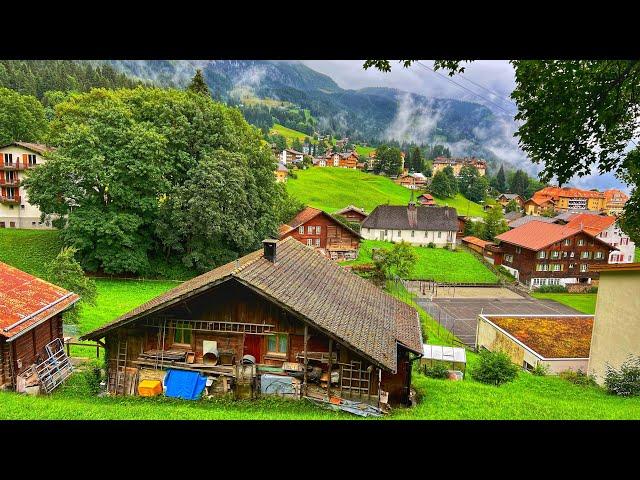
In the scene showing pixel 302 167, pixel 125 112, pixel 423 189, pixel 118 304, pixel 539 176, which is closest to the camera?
pixel 539 176

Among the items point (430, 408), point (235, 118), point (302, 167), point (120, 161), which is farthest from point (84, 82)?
point (430, 408)

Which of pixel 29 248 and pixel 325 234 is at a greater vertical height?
pixel 325 234

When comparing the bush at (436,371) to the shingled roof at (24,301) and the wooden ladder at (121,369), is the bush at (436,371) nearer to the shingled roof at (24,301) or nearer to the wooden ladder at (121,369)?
the wooden ladder at (121,369)

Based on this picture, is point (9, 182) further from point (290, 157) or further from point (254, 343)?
point (290, 157)

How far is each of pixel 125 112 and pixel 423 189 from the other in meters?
70.2

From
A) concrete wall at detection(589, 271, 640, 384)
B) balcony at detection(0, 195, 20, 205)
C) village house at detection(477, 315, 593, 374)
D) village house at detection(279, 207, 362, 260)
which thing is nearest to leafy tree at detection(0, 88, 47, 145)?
balcony at detection(0, 195, 20, 205)

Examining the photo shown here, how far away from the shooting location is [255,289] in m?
11.7

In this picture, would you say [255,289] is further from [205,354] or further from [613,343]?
[613,343]

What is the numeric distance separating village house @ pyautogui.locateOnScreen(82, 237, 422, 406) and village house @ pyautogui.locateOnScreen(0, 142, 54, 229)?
34.6 meters

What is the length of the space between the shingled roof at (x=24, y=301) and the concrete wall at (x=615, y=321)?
18.8 m

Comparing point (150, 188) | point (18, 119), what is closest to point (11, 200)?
point (18, 119)

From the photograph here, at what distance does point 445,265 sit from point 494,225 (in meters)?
13.9

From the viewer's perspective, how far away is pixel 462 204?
87062 mm

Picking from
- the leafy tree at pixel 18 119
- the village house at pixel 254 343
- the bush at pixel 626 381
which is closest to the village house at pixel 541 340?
the bush at pixel 626 381
